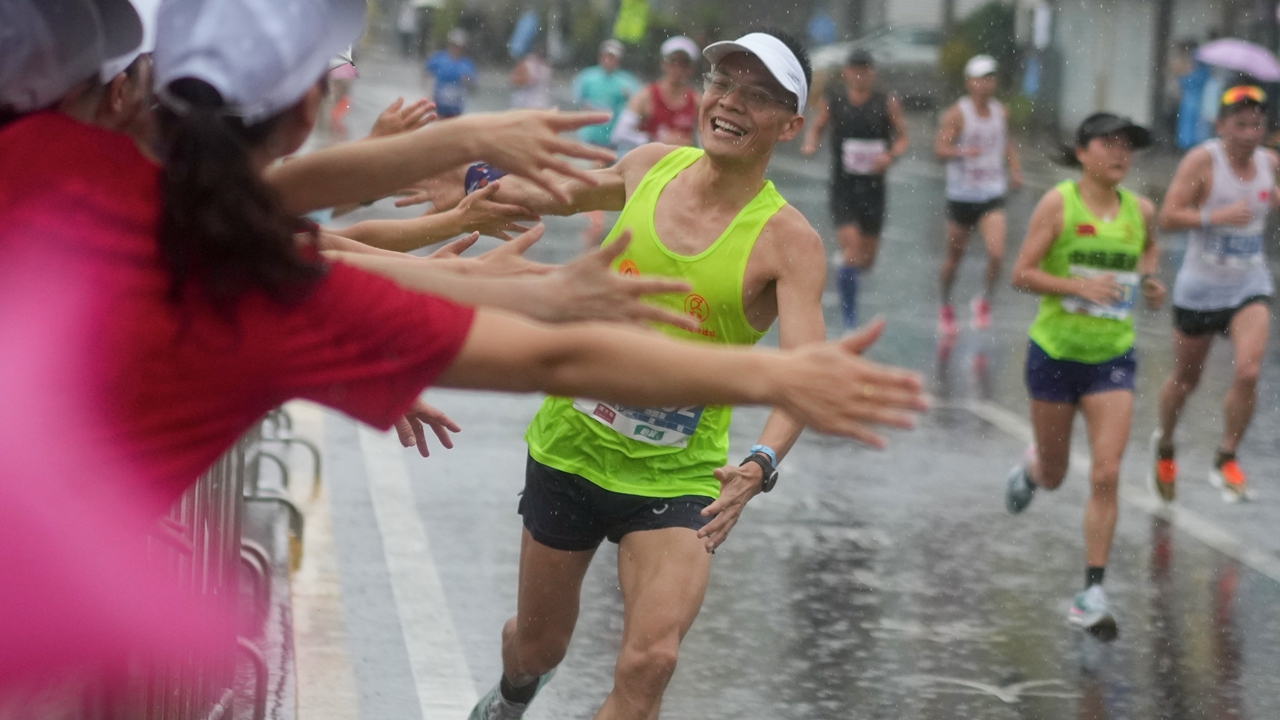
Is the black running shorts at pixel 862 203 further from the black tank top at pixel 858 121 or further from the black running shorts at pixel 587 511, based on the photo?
the black running shorts at pixel 587 511

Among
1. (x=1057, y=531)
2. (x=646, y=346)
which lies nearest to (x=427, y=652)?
(x=1057, y=531)

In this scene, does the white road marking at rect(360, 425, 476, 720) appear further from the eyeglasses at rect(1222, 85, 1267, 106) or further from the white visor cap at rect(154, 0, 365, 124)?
the eyeglasses at rect(1222, 85, 1267, 106)

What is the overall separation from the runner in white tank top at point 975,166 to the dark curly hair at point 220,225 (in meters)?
12.8

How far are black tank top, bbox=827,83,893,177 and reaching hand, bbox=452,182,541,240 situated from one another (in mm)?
11200

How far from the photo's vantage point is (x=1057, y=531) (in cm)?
859

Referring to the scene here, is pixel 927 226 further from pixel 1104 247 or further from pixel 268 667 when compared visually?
pixel 268 667

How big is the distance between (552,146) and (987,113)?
14.1 metres

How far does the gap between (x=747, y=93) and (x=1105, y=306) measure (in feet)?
10.0

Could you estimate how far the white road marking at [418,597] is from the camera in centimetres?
601

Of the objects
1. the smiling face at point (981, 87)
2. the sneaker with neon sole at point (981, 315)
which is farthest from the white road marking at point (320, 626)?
the smiling face at point (981, 87)

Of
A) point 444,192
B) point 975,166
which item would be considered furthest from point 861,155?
point 444,192

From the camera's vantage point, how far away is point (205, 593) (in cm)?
453

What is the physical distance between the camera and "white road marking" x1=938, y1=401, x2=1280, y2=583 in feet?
26.7

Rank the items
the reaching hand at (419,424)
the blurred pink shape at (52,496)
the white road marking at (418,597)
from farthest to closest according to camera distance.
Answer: the white road marking at (418,597), the reaching hand at (419,424), the blurred pink shape at (52,496)
